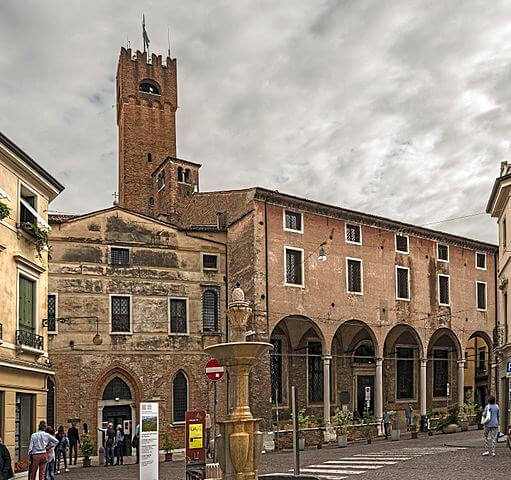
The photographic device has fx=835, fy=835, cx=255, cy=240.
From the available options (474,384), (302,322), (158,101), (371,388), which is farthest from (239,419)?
(158,101)

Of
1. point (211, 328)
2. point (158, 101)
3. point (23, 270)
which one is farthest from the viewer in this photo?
point (158, 101)

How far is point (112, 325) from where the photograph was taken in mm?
36219

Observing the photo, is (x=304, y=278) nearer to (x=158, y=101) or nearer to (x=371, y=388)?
(x=371, y=388)

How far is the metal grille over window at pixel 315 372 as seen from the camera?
41.9 metres

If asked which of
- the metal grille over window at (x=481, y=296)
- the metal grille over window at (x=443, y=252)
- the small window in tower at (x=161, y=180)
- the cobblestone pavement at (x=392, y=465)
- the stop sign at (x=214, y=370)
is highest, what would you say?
the small window in tower at (x=161, y=180)

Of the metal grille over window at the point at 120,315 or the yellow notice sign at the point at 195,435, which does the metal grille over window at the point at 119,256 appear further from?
the yellow notice sign at the point at 195,435

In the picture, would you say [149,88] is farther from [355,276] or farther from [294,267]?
[294,267]

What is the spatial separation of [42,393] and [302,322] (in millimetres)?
18502

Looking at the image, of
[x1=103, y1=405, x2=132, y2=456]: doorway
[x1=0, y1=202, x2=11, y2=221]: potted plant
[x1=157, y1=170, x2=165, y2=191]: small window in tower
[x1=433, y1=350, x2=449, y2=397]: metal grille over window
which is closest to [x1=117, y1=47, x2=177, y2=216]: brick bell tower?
[x1=157, y1=170, x2=165, y2=191]: small window in tower

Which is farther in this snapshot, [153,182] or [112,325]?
[153,182]

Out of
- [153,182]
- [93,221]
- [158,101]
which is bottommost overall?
[93,221]

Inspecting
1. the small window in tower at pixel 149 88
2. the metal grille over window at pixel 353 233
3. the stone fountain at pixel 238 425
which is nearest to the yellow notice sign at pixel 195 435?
the stone fountain at pixel 238 425

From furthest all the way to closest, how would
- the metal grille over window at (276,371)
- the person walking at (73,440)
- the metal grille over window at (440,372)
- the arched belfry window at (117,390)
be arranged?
1. the metal grille over window at (440,372)
2. the metal grille over window at (276,371)
3. the arched belfry window at (117,390)
4. the person walking at (73,440)

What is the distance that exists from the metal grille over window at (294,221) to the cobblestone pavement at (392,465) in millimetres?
11289
